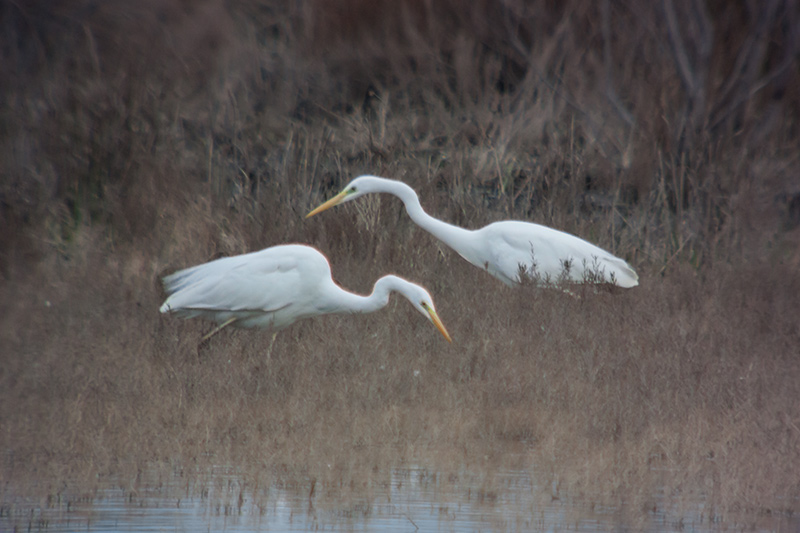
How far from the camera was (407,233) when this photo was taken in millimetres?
7688

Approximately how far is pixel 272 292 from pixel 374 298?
0.59 meters

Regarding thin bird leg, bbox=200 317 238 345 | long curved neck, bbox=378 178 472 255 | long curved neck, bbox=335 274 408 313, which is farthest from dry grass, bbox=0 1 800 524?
long curved neck, bbox=378 178 472 255

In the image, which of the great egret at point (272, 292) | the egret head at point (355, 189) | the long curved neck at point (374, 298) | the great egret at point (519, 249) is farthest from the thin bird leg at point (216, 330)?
the egret head at point (355, 189)

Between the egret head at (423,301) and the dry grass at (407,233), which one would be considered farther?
the egret head at (423,301)

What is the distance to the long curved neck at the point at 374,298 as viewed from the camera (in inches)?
211

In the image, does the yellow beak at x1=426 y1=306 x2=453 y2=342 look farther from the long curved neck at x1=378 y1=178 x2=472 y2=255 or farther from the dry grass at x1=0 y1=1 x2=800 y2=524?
the long curved neck at x1=378 y1=178 x2=472 y2=255

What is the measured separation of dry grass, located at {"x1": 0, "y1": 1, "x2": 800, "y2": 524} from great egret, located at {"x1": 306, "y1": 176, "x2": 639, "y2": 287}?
0.65ft

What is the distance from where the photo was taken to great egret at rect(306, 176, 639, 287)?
650 cm

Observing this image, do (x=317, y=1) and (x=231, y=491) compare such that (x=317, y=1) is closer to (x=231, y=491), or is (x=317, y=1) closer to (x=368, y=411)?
(x=368, y=411)

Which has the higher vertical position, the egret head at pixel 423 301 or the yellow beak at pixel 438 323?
the egret head at pixel 423 301

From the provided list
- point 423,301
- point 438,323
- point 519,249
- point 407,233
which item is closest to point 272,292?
point 423,301

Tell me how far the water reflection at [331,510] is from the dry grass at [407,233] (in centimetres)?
14

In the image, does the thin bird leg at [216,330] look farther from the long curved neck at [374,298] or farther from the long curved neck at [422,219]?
the long curved neck at [422,219]

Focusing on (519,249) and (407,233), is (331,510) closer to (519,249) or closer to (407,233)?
(519,249)
